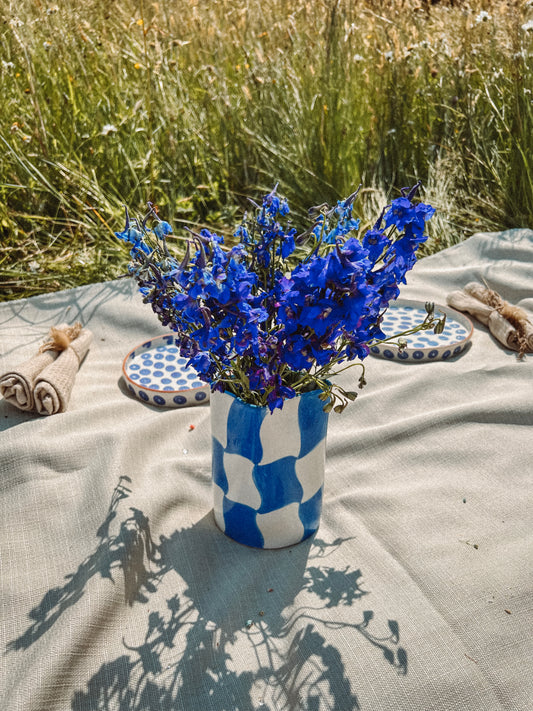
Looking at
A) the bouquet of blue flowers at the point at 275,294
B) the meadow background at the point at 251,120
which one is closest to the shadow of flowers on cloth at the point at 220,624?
the bouquet of blue flowers at the point at 275,294

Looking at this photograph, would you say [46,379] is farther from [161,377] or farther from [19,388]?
[161,377]

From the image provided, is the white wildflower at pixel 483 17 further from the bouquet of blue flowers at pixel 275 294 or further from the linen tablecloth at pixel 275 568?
the bouquet of blue flowers at pixel 275 294

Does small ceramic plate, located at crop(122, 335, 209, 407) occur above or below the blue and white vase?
below

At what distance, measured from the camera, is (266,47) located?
11.0 ft

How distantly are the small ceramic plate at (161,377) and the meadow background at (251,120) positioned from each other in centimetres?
76

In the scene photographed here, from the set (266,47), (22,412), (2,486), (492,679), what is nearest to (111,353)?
(22,412)

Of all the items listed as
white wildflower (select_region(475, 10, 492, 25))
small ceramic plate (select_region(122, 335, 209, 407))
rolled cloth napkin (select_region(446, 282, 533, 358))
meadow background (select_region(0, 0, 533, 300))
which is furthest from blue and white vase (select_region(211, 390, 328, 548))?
white wildflower (select_region(475, 10, 492, 25))

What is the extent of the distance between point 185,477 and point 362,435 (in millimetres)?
439

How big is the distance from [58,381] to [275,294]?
92 centimetres

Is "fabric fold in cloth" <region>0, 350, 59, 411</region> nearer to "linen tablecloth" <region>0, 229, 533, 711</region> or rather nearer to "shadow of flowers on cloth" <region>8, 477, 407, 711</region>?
"linen tablecloth" <region>0, 229, 533, 711</region>

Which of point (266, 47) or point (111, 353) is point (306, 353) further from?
point (266, 47)

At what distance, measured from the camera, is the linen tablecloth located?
1020mm

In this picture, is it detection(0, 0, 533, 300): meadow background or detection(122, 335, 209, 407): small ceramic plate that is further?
detection(0, 0, 533, 300): meadow background

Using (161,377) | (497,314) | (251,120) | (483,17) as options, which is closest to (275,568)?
(161,377)
